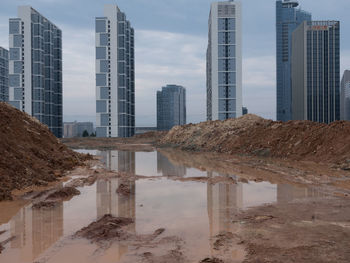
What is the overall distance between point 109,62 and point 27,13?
82.8 feet

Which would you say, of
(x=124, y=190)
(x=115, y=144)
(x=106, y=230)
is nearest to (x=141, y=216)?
(x=106, y=230)

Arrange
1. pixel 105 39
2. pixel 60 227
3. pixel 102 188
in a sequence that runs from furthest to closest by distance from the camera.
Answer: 1. pixel 105 39
2. pixel 102 188
3. pixel 60 227

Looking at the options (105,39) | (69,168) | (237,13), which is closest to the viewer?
(69,168)

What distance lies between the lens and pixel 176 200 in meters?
9.67

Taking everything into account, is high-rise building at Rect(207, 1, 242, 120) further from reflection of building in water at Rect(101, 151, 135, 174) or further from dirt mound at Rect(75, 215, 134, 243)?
dirt mound at Rect(75, 215, 134, 243)

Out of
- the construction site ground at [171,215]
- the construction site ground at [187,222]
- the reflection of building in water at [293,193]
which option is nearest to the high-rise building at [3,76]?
the construction site ground at [171,215]

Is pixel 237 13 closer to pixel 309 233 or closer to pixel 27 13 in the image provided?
pixel 27 13

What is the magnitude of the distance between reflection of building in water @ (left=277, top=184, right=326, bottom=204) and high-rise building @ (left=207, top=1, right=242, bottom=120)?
201ft

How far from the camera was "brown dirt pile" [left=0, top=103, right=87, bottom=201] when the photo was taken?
11.8m

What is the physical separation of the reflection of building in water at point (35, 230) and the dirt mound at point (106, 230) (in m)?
0.58

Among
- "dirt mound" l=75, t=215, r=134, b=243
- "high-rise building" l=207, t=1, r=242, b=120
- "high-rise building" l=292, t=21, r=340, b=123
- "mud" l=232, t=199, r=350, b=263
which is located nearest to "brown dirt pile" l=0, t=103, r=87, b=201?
"dirt mound" l=75, t=215, r=134, b=243

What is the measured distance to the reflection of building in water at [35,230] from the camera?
569 centimetres

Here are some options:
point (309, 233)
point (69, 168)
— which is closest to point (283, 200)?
point (309, 233)

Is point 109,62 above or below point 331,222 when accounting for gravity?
above
